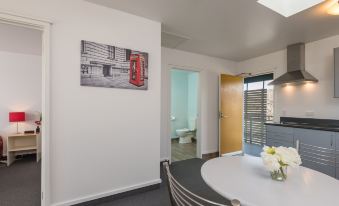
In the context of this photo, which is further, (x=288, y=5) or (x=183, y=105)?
(x=183, y=105)

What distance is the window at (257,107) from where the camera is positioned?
159 inches

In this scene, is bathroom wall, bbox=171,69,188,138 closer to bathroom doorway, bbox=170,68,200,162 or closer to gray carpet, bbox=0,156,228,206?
bathroom doorway, bbox=170,68,200,162

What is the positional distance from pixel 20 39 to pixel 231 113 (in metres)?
4.70

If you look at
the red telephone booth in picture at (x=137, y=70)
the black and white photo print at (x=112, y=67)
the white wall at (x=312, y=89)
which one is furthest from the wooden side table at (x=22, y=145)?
the white wall at (x=312, y=89)

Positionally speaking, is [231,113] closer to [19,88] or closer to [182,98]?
[182,98]

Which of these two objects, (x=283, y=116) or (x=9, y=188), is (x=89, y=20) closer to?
(x=9, y=188)

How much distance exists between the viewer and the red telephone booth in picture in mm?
2268

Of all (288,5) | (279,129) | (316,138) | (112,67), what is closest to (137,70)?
(112,67)

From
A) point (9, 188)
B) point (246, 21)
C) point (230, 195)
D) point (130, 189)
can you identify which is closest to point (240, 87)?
point (246, 21)

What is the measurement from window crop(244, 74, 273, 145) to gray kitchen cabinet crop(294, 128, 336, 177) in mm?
1236

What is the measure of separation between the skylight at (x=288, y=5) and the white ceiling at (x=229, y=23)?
0.06 metres

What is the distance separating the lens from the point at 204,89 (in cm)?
409

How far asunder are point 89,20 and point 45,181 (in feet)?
6.21

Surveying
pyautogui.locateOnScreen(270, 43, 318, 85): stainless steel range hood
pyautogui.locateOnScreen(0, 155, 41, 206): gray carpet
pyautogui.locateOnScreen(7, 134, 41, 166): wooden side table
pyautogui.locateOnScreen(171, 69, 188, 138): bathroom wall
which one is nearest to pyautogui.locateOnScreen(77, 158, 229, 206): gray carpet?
pyautogui.locateOnScreen(0, 155, 41, 206): gray carpet
